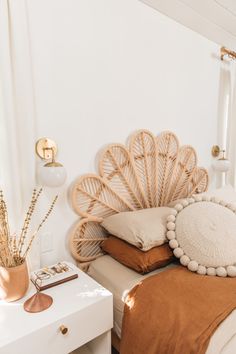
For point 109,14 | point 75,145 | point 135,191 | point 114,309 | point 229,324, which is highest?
point 109,14

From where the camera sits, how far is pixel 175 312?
1011mm

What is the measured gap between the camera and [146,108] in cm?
179

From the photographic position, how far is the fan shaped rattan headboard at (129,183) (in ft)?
4.96

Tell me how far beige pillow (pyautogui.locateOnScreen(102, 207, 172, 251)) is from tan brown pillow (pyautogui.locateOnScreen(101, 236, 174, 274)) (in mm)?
33

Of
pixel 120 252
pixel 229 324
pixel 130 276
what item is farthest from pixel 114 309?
pixel 229 324

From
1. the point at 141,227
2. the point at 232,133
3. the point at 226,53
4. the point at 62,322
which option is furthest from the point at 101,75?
the point at 232,133

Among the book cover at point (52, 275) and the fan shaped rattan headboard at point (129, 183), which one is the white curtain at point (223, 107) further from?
the book cover at point (52, 275)

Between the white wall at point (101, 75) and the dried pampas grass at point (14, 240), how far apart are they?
16 cm

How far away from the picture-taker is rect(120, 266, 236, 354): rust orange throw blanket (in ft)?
3.04

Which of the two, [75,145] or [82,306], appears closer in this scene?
[82,306]

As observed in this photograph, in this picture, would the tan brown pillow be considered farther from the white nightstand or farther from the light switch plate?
the light switch plate

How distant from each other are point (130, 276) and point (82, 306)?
0.33 m

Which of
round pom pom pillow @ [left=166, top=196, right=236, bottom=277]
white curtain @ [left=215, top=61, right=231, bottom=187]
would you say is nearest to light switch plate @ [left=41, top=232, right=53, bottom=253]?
round pom pom pillow @ [left=166, top=196, right=236, bottom=277]

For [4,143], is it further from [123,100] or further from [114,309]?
[114,309]
